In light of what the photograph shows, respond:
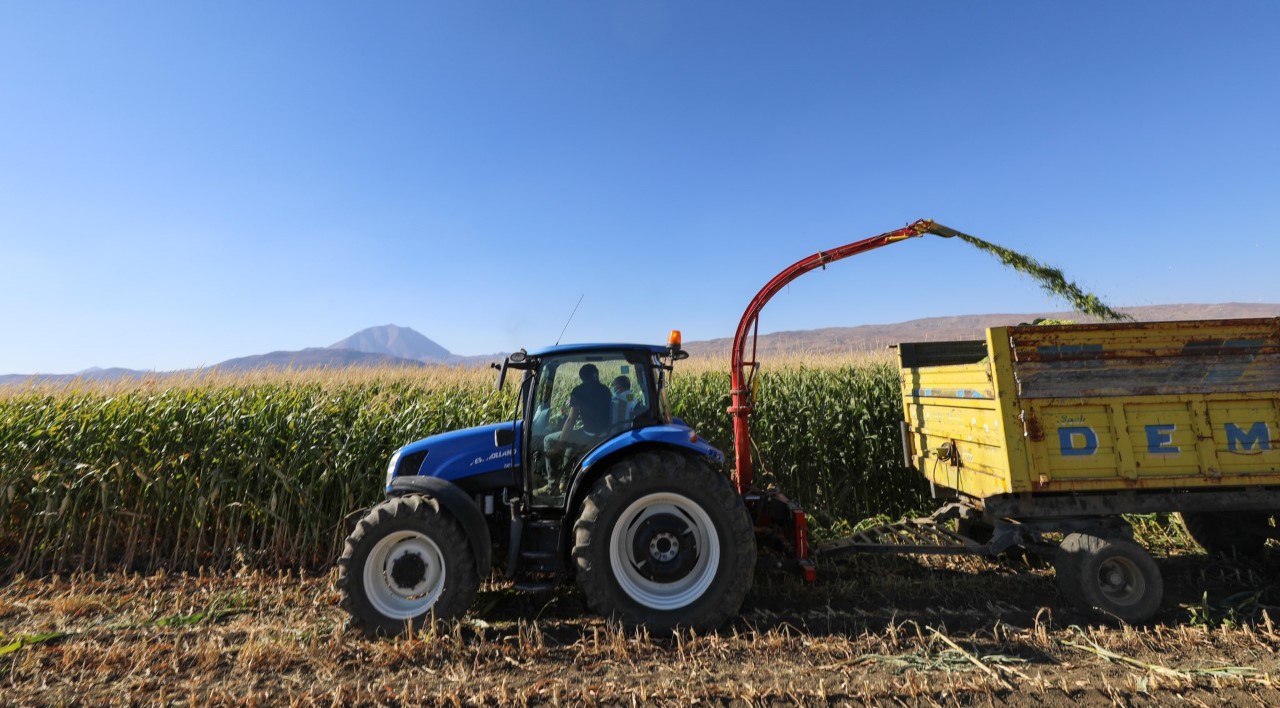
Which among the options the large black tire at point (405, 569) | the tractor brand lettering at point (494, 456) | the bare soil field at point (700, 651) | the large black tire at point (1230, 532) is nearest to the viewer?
the bare soil field at point (700, 651)

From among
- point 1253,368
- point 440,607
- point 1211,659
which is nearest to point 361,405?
point 440,607

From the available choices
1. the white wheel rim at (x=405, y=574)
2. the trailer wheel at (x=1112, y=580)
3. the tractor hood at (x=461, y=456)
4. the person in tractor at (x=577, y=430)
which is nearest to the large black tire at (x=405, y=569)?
the white wheel rim at (x=405, y=574)

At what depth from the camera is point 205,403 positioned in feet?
20.7

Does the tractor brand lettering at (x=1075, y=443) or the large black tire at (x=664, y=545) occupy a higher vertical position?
the tractor brand lettering at (x=1075, y=443)

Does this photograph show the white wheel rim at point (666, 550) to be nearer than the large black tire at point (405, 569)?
No

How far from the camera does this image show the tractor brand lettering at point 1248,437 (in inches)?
156

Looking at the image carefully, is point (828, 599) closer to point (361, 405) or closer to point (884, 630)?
point (884, 630)

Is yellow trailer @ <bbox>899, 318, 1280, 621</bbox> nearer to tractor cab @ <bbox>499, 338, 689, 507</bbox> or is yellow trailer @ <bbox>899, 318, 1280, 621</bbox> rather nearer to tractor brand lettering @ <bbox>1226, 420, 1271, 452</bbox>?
tractor brand lettering @ <bbox>1226, 420, 1271, 452</bbox>

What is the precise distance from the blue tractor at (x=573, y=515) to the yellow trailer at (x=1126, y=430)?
1988 mm

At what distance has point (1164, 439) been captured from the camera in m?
3.98

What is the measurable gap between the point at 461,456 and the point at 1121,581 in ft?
14.9

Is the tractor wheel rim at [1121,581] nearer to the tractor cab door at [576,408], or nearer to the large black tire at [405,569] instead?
the tractor cab door at [576,408]

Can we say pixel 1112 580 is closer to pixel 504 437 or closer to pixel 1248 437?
pixel 1248 437

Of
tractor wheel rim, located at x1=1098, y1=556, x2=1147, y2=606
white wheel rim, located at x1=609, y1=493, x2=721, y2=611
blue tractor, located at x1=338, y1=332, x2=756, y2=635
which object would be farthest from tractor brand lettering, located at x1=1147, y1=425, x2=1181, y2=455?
white wheel rim, located at x1=609, y1=493, x2=721, y2=611
